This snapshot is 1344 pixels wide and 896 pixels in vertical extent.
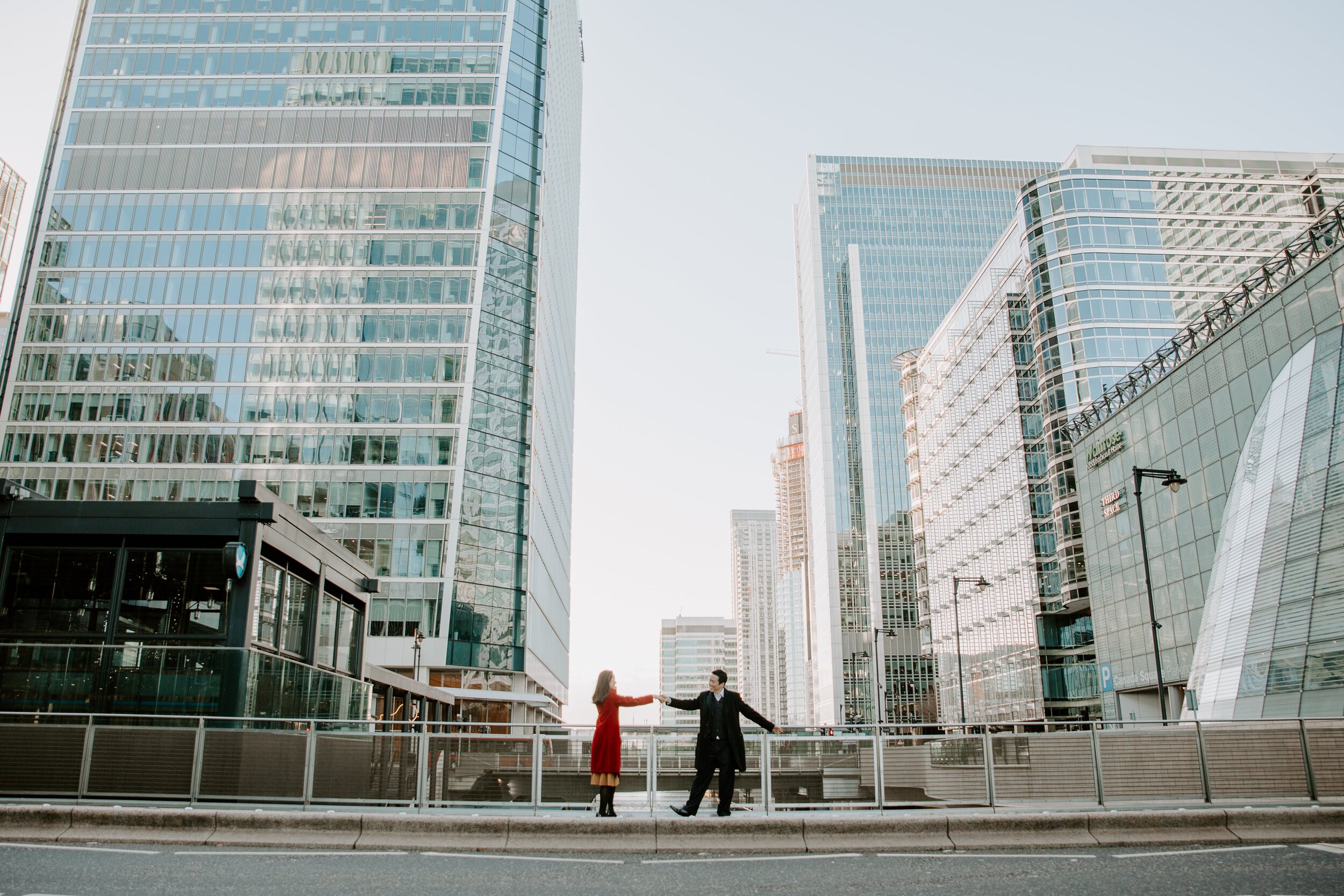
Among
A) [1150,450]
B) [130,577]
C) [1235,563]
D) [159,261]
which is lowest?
[130,577]

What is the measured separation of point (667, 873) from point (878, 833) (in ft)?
10.1

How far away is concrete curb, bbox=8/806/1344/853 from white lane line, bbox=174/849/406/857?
0.61 feet

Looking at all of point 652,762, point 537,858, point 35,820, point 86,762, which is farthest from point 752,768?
point 86,762

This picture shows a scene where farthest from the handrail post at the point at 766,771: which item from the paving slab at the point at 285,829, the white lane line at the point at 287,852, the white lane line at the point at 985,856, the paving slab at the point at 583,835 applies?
the paving slab at the point at 285,829

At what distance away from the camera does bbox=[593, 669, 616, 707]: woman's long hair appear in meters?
12.1

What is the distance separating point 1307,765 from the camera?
42.5ft

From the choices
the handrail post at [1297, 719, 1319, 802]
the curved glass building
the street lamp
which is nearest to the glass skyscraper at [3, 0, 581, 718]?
the curved glass building

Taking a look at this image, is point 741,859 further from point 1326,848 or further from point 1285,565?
point 1285,565

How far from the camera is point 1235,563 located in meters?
29.2

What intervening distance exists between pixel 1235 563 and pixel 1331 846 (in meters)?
21.1

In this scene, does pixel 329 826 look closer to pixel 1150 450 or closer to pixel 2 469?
pixel 1150 450

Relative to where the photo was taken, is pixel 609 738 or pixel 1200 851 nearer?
pixel 1200 851

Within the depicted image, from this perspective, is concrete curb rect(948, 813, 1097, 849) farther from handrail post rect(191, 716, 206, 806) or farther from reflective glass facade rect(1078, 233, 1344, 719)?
reflective glass facade rect(1078, 233, 1344, 719)

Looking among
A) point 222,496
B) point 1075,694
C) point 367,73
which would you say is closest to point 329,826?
point 222,496
